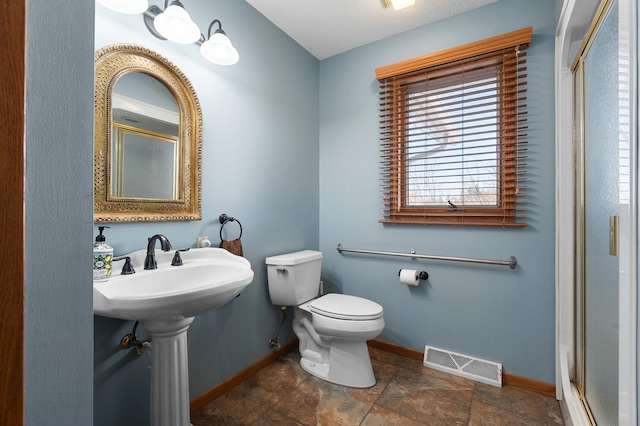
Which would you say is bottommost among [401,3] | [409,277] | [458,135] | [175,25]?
[409,277]

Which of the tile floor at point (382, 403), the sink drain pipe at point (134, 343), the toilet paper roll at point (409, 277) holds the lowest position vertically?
the tile floor at point (382, 403)

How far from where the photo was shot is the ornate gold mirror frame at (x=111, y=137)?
3.77 feet

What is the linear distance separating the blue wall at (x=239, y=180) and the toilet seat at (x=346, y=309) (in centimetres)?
42

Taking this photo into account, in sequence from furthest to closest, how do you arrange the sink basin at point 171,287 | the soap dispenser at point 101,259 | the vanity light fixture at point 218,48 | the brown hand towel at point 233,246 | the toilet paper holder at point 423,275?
the toilet paper holder at point 423,275, the brown hand towel at point 233,246, the vanity light fixture at point 218,48, the soap dispenser at point 101,259, the sink basin at point 171,287

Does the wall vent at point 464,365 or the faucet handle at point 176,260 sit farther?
the wall vent at point 464,365

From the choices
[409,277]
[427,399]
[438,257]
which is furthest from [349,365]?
[438,257]

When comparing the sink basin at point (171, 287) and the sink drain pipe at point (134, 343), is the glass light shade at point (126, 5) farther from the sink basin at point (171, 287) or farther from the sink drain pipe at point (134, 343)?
the sink drain pipe at point (134, 343)

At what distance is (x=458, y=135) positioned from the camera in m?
1.89

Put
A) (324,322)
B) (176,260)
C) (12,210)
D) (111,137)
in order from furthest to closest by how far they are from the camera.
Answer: (324,322) → (176,260) → (111,137) → (12,210)

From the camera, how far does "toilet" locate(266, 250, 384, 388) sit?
1662 mm

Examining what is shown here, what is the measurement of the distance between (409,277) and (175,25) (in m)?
1.89

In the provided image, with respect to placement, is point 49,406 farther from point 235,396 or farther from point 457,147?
point 457,147

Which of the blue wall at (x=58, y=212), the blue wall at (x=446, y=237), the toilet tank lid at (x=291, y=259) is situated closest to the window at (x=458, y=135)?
the blue wall at (x=446, y=237)

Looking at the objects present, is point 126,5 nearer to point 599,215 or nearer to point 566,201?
point 599,215
